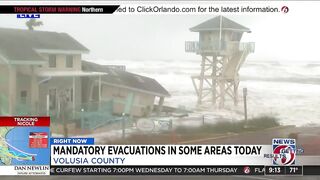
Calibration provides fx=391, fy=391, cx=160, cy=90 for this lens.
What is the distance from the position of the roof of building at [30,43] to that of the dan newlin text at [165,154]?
1.13 m

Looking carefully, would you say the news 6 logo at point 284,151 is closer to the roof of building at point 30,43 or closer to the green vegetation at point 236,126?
the green vegetation at point 236,126

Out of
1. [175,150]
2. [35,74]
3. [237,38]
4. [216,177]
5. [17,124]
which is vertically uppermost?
[237,38]

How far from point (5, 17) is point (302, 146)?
3759 mm

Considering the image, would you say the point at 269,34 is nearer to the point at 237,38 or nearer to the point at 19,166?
the point at 237,38

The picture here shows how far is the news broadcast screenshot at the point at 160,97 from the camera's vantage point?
4477mm

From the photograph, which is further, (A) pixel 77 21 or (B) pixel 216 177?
(B) pixel 216 177

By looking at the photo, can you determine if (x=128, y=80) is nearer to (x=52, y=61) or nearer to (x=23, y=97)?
(x=52, y=61)

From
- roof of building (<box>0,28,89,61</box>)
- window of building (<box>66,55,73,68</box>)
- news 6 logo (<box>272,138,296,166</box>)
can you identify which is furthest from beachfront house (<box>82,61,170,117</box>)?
news 6 logo (<box>272,138,296,166</box>)

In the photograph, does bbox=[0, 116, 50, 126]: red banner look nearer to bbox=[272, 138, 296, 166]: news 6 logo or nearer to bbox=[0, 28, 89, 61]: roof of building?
bbox=[0, 28, 89, 61]: roof of building

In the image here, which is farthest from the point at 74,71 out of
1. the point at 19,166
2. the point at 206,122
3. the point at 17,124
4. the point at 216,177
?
the point at 216,177

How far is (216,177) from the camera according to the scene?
473 centimetres

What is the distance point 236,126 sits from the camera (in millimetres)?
4637

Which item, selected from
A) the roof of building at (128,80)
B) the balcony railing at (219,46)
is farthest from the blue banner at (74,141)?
the balcony railing at (219,46)

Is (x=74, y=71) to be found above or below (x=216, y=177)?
above
